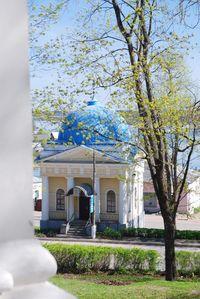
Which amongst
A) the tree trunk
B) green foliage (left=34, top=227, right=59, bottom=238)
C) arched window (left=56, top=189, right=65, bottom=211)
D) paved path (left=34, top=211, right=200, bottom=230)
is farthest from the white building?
the tree trunk

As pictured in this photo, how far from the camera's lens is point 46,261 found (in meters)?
1.57

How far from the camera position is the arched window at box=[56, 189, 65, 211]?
27547 mm

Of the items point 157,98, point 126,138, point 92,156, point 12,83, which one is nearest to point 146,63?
point 157,98

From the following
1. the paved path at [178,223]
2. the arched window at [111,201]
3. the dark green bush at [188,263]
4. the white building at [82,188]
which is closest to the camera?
the dark green bush at [188,263]

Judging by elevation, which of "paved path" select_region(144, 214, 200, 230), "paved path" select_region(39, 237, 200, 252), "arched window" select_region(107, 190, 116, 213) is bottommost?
"paved path" select_region(39, 237, 200, 252)

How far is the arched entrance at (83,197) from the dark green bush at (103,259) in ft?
33.2

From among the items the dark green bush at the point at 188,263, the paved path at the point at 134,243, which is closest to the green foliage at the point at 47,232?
the paved path at the point at 134,243

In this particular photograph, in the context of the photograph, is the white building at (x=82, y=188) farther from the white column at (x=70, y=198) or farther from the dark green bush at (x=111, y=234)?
the dark green bush at (x=111, y=234)

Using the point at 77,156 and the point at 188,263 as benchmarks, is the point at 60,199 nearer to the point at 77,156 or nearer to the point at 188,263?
the point at 77,156

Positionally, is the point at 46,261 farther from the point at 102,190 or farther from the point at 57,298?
the point at 102,190

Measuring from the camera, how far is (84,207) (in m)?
27.8

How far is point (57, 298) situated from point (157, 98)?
35.0 feet

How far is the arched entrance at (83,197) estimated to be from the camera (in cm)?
2629

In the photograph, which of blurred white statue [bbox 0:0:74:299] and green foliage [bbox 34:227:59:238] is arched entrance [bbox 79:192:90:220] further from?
blurred white statue [bbox 0:0:74:299]
